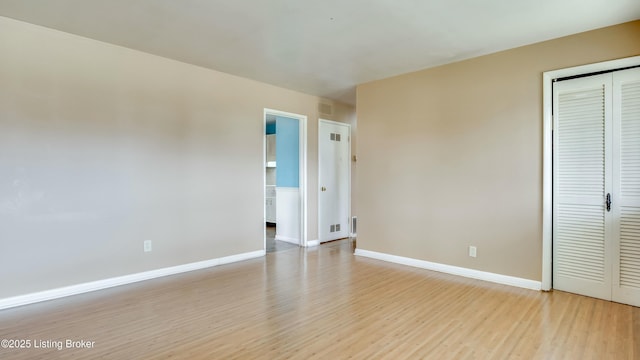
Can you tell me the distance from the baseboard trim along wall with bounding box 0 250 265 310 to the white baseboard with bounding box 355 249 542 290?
1850 mm

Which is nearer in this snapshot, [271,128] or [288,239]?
[288,239]

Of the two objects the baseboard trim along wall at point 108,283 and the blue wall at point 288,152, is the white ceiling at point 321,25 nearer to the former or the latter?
the blue wall at point 288,152

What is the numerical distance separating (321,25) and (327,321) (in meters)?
2.53

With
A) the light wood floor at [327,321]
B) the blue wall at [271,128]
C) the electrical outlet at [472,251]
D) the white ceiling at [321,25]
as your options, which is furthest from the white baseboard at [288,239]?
the blue wall at [271,128]

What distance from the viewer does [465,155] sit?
389 cm

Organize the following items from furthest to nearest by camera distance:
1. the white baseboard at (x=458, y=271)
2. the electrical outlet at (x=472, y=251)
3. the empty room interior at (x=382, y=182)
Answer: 1. the electrical outlet at (x=472, y=251)
2. the white baseboard at (x=458, y=271)
3. the empty room interior at (x=382, y=182)

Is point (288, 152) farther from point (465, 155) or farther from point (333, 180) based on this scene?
point (465, 155)

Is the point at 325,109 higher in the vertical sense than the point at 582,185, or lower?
higher

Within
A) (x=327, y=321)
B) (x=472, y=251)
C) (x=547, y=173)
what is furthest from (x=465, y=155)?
(x=327, y=321)

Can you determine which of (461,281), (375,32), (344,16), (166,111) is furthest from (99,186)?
(461,281)

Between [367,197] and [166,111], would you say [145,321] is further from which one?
[367,197]

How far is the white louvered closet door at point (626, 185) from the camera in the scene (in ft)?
9.68

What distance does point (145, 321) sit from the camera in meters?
2.66

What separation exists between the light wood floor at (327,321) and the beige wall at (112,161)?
46 centimetres
